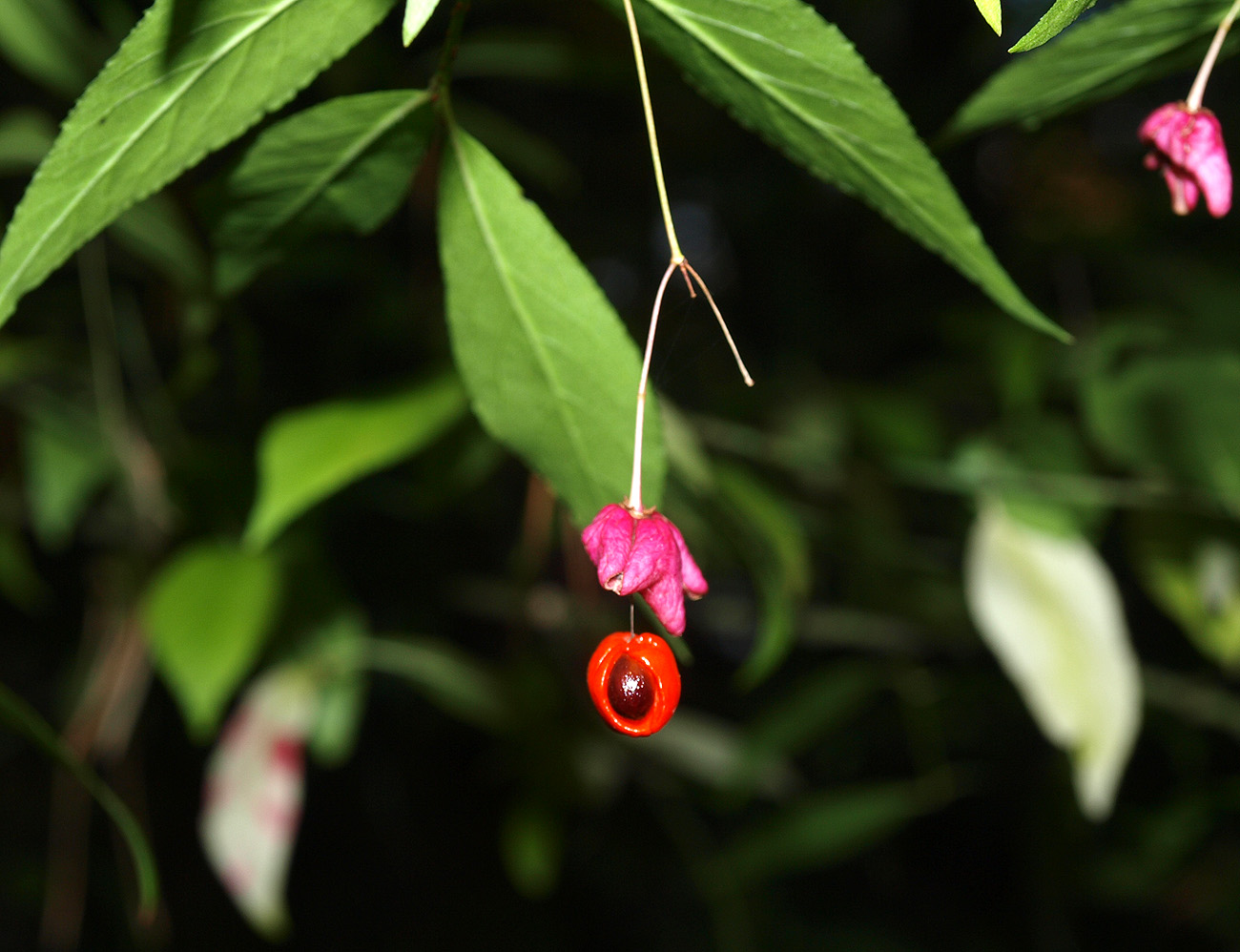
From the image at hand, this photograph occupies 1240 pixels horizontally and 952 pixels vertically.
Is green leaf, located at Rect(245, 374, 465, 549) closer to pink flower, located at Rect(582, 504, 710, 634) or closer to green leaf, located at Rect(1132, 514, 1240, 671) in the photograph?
pink flower, located at Rect(582, 504, 710, 634)

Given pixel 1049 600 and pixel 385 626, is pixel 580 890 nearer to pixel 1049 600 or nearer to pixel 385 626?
pixel 385 626

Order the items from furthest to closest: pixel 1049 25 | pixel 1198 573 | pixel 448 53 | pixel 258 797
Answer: pixel 1198 573 → pixel 258 797 → pixel 448 53 → pixel 1049 25

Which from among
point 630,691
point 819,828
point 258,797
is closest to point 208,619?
point 258,797

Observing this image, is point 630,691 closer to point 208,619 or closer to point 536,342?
point 536,342

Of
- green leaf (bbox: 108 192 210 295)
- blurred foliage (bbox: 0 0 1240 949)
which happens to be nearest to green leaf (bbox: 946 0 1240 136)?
blurred foliage (bbox: 0 0 1240 949)

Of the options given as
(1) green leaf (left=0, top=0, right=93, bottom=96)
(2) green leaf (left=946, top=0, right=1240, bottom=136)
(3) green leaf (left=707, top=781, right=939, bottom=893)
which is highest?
(1) green leaf (left=0, top=0, right=93, bottom=96)

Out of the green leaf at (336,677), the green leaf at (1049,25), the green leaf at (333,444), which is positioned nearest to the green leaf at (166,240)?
the green leaf at (333,444)
